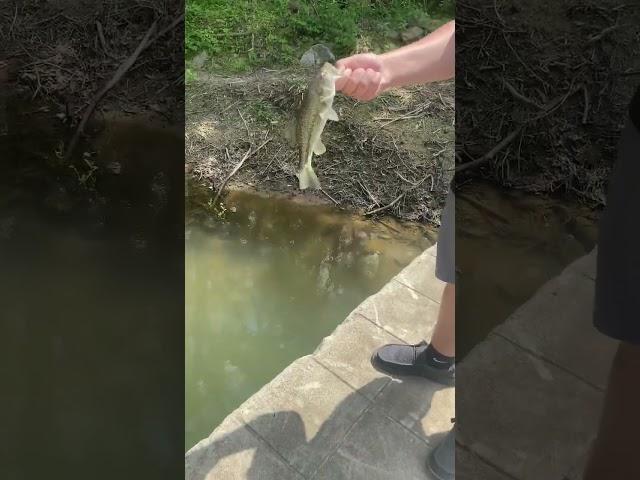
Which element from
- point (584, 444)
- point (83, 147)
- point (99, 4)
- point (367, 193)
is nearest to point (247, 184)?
point (367, 193)

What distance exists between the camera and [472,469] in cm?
116

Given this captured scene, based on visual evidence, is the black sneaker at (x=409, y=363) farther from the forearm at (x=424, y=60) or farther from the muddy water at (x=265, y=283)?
Answer: the forearm at (x=424, y=60)

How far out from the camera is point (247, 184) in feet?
7.97

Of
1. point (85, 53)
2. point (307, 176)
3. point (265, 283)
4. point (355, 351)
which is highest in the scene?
point (85, 53)

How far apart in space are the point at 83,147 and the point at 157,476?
1054mm

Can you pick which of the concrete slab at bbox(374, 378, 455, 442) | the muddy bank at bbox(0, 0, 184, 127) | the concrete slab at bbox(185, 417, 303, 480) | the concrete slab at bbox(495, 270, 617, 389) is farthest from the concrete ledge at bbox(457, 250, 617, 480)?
the muddy bank at bbox(0, 0, 184, 127)

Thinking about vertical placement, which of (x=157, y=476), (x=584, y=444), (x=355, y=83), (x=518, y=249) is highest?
(x=355, y=83)

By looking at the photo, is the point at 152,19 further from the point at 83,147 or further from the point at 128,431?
the point at 128,431

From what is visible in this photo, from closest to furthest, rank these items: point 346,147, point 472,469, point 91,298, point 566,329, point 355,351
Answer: point 566,329, point 472,469, point 355,351, point 91,298, point 346,147

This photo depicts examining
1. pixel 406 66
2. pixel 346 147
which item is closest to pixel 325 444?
pixel 406 66

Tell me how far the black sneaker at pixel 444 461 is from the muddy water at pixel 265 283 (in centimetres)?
52

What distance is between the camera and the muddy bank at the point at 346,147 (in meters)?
2.38

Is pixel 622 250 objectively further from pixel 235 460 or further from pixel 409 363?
pixel 235 460

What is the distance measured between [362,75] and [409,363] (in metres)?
0.73
